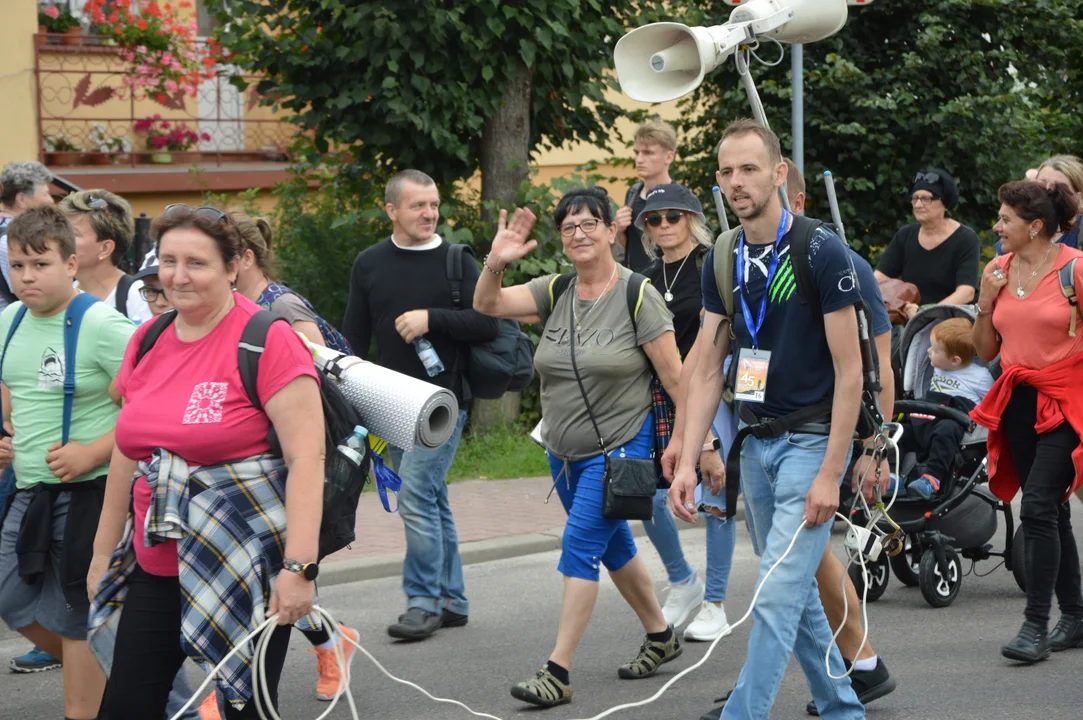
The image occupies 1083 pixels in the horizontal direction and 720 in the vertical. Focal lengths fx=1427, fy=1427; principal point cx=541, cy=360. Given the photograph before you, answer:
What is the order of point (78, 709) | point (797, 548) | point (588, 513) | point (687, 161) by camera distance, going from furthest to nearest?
point (687, 161)
point (588, 513)
point (78, 709)
point (797, 548)

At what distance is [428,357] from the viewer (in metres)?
6.66

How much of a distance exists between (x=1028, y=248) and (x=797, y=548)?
2.49 m

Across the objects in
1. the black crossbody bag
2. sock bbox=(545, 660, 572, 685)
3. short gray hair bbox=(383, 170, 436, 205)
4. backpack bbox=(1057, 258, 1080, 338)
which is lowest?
sock bbox=(545, 660, 572, 685)

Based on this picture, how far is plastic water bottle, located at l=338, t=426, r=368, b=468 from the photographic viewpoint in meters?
3.99

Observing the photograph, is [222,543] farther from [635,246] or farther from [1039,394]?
[635,246]

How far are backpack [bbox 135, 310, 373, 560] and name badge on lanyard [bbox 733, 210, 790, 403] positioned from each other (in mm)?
1247

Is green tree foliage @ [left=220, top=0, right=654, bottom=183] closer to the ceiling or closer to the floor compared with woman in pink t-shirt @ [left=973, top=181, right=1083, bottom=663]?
closer to the ceiling

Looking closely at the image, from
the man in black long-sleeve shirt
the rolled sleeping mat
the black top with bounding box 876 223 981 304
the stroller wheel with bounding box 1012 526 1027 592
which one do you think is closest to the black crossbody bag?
the man in black long-sleeve shirt

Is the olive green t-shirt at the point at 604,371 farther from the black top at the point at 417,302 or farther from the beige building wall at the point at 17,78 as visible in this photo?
the beige building wall at the point at 17,78

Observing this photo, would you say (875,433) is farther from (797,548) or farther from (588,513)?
(588,513)

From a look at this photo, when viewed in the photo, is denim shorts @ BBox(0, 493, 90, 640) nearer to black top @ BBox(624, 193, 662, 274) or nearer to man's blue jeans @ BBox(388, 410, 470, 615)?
man's blue jeans @ BBox(388, 410, 470, 615)

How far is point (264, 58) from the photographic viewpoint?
37.3 feet

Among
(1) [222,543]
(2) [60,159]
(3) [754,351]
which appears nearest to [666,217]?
(3) [754,351]

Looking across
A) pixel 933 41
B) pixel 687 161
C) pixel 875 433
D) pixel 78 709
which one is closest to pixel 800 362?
pixel 875 433
